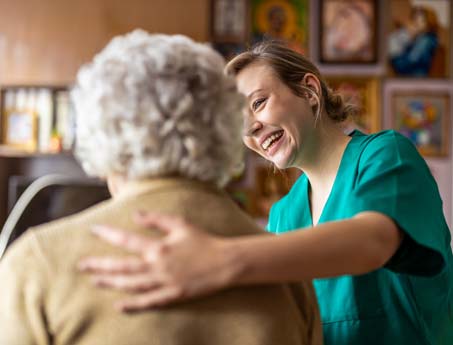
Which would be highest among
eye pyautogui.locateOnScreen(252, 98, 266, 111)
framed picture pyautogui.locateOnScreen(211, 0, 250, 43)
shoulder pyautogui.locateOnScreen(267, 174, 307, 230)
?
framed picture pyautogui.locateOnScreen(211, 0, 250, 43)

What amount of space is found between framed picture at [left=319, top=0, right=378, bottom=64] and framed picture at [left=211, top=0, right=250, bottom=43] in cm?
52

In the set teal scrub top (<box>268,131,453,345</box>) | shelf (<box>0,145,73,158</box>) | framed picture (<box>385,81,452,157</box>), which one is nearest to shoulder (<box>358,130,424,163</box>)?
teal scrub top (<box>268,131,453,345</box>)

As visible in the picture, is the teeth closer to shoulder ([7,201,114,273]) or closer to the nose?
the nose

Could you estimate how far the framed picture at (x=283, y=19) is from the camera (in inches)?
181

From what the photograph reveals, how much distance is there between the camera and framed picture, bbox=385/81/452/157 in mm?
4617

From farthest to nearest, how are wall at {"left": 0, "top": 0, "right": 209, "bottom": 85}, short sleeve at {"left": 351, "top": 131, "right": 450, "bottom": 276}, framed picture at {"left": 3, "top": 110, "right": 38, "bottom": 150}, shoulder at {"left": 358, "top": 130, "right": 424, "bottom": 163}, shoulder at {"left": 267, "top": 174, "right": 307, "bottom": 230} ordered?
framed picture at {"left": 3, "top": 110, "right": 38, "bottom": 150} < wall at {"left": 0, "top": 0, "right": 209, "bottom": 85} < shoulder at {"left": 267, "top": 174, "right": 307, "bottom": 230} < shoulder at {"left": 358, "top": 130, "right": 424, "bottom": 163} < short sleeve at {"left": 351, "top": 131, "right": 450, "bottom": 276}

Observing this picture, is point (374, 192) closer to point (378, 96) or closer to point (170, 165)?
point (170, 165)

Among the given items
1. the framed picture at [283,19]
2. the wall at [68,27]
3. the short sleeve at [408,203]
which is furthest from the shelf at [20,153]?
the short sleeve at [408,203]

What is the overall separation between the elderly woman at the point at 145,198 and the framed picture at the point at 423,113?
150 inches

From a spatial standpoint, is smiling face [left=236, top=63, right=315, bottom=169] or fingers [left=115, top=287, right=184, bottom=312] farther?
smiling face [left=236, top=63, right=315, bottom=169]

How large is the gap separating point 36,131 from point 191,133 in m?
3.70

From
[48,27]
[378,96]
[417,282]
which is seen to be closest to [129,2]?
[48,27]

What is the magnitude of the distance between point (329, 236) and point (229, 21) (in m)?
3.71

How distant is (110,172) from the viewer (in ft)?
3.13
